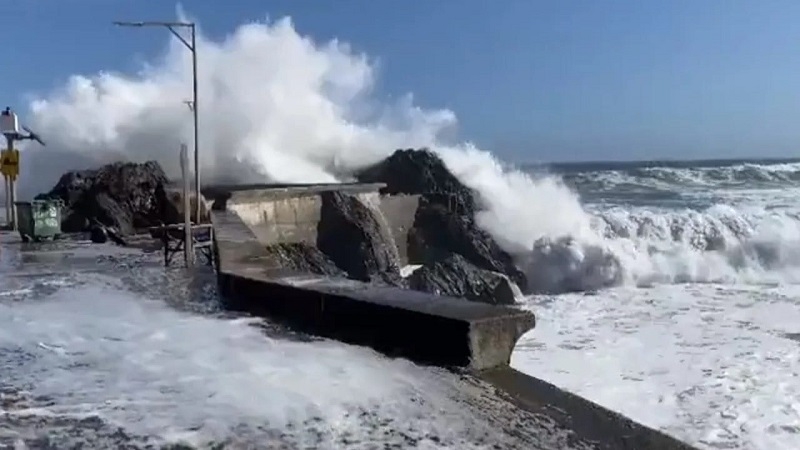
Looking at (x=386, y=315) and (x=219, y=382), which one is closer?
(x=219, y=382)

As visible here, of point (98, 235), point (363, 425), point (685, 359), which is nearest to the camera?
point (363, 425)

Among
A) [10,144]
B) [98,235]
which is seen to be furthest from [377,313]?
[10,144]

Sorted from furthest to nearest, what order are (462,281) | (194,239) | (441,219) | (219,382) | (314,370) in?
(441,219) < (462,281) < (194,239) < (314,370) < (219,382)

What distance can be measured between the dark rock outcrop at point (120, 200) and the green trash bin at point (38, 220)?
1.35 meters

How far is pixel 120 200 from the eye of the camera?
17.4 m

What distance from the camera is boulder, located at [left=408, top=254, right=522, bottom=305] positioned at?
14.6m

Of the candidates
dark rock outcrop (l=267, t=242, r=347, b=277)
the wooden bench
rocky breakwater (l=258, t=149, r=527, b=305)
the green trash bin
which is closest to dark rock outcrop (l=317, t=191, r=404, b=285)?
rocky breakwater (l=258, t=149, r=527, b=305)

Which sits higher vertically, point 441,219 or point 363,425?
point 441,219

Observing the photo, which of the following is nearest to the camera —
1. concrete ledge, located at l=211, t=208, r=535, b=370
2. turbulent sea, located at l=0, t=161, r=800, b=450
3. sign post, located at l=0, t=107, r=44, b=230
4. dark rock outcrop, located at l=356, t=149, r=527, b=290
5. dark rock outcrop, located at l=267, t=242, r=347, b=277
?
turbulent sea, located at l=0, t=161, r=800, b=450

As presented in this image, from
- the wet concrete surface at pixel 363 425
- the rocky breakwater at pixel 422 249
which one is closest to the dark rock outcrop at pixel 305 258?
the rocky breakwater at pixel 422 249

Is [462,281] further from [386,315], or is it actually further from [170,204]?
[386,315]

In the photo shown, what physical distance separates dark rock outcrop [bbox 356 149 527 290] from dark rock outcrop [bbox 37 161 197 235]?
4.66m

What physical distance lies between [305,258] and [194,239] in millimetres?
2367

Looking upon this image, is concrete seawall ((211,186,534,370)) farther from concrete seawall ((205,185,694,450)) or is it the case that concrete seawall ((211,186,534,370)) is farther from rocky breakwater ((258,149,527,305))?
rocky breakwater ((258,149,527,305))
